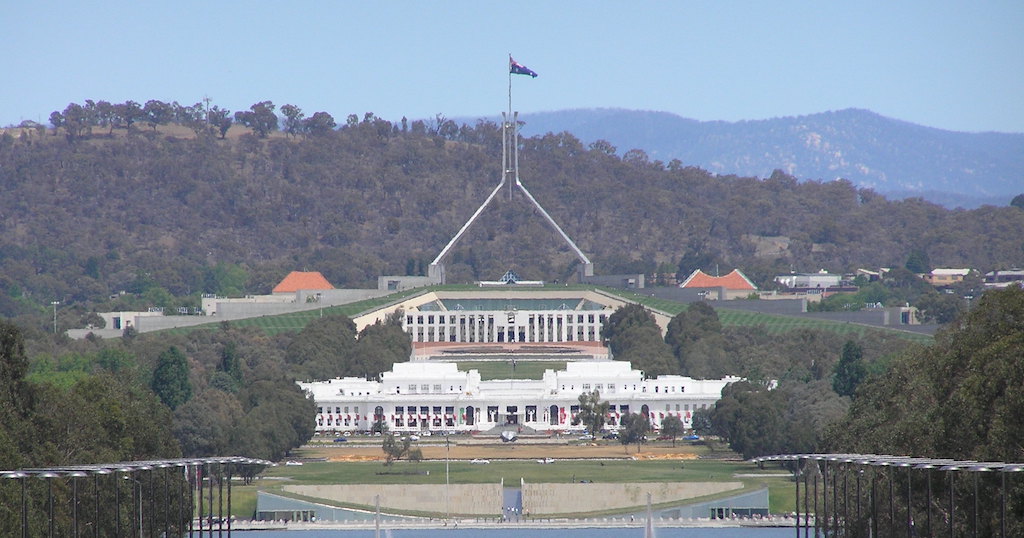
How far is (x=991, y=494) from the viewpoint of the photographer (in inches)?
1030

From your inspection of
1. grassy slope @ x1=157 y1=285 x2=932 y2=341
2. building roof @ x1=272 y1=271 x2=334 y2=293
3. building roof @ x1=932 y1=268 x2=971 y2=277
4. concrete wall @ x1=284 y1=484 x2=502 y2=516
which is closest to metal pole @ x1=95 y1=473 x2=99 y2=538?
concrete wall @ x1=284 y1=484 x2=502 y2=516

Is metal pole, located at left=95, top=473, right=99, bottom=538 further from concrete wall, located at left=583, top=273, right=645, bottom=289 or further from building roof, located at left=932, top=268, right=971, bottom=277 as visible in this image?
building roof, located at left=932, top=268, right=971, bottom=277

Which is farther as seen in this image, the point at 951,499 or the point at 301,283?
the point at 301,283

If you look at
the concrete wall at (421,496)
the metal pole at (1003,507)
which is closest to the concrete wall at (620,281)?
the concrete wall at (421,496)

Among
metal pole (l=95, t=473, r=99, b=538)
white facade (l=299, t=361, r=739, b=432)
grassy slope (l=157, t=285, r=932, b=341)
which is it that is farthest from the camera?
grassy slope (l=157, t=285, r=932, b=341)

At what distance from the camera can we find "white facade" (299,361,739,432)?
222 feet

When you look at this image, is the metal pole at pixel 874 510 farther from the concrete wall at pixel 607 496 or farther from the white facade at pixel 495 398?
the white facade at pixel 495 398

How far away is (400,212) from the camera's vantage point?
517 feet

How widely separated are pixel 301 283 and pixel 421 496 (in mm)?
65958

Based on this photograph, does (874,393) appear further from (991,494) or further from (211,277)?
(211,277)

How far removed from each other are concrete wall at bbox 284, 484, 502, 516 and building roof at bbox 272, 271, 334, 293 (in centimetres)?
6324

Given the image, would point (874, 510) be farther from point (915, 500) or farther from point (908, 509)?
point (908, 509)

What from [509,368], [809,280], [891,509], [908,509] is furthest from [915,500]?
[809,280]

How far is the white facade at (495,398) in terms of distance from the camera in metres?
67.8
